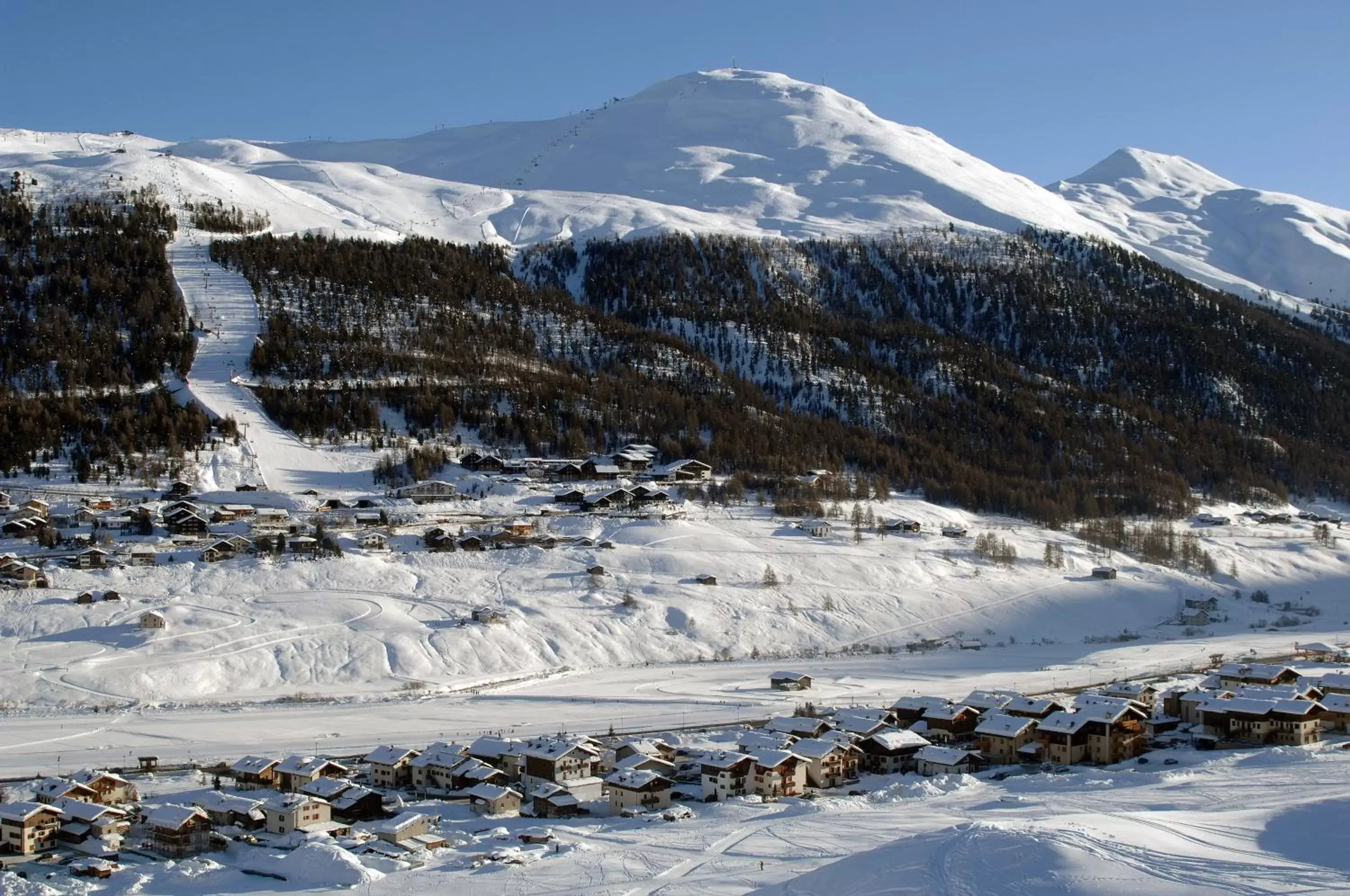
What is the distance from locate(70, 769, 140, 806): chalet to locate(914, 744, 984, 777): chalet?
18134mm

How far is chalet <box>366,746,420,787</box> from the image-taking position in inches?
1305

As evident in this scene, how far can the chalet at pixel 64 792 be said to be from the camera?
29453mm

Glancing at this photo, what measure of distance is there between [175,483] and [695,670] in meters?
27.9

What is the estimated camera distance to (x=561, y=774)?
33.1 metres

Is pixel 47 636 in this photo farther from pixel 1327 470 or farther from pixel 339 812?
pixel 1327 470

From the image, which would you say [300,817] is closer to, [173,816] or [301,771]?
[173,816]

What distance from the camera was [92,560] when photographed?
5144cm

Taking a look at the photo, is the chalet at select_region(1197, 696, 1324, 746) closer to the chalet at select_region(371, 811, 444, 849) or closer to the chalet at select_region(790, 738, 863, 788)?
the chalet at select_region(790, 738, 863, 788)

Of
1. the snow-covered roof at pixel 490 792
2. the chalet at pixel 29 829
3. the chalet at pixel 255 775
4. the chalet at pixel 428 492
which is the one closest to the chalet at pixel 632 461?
the chalet at pixel 428 492

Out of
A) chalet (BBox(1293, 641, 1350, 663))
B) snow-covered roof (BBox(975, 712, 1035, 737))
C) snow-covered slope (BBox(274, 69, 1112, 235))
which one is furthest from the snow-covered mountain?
snow-covered roof (BBox(975, 712, 1035, 737))

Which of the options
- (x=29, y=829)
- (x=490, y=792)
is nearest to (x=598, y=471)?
(x=490, y=792)

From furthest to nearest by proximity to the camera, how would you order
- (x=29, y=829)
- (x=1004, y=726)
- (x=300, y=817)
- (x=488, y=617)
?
1. (x=488, y=617)
2. (x=1004, y=726)
3. (x=300, y=817)
4. (x=29, y=829)

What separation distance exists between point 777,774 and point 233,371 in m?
56.6

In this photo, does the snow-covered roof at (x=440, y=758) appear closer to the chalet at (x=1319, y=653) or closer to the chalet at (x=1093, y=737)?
the chalet at (x=1093, y=737)
